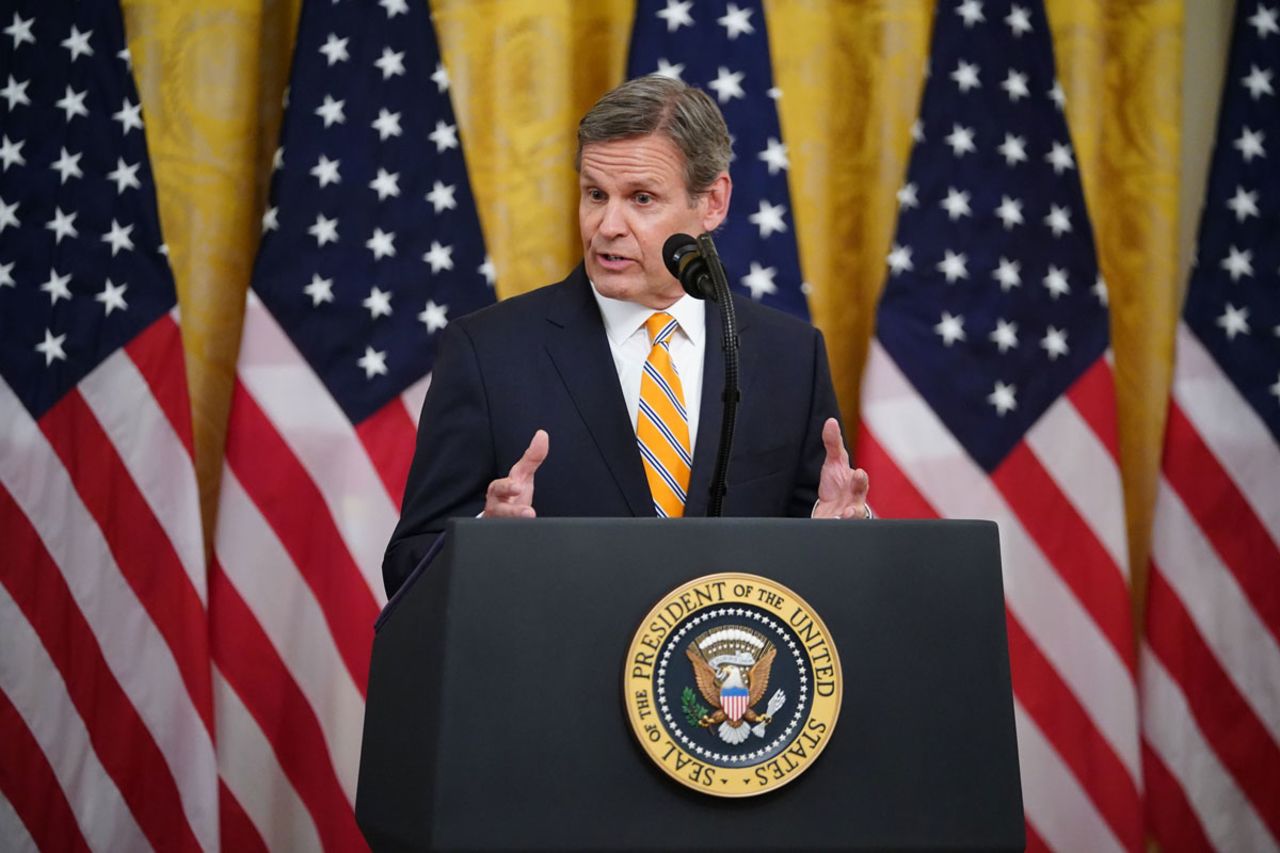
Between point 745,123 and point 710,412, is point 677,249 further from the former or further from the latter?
point 745,123

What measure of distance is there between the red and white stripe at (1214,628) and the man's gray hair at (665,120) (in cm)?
187

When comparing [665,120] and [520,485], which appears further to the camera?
[665,120]

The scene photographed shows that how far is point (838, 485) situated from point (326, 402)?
1928 millimetres

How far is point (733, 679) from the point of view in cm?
139

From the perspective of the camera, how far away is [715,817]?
137 cm

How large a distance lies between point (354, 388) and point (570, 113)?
→ 0.93 metres

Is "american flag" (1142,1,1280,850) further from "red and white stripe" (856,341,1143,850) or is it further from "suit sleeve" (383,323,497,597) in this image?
"suit sleeve" (383,323,497,597)

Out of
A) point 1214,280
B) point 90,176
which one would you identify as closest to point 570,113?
point 90,176

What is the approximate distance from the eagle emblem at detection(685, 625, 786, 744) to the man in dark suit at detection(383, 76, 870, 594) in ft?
2.16

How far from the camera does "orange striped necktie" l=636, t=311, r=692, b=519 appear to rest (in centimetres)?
215

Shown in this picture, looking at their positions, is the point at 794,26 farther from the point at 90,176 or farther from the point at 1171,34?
the point at 90,176

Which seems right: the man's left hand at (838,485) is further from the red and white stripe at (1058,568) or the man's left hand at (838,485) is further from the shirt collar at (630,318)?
the red and white stripe at (1058,568)

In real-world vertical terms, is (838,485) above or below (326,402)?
above

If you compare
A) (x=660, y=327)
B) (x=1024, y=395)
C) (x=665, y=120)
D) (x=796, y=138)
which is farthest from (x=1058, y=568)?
(x=665, y=120)
